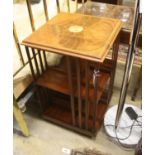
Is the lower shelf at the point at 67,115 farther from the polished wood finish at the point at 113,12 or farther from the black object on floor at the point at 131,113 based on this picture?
the polished wood finish at the point at 113,12

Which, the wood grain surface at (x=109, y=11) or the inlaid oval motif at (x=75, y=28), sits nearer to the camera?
the inlaid oval motif at (x=75, y=28)

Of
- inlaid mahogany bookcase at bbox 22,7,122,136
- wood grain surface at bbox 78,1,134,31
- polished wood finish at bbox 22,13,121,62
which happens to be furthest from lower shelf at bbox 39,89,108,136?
wood grain surface at bbox 78,1,134,31

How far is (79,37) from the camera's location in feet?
3.19

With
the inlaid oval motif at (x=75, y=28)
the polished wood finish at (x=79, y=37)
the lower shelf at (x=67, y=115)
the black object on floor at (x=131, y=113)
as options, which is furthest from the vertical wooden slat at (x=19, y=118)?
the black object on floor at (x=131, y=113)

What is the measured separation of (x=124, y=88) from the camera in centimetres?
93

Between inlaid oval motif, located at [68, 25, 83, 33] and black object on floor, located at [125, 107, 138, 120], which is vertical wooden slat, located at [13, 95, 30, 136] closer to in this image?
inlaid oval motif, located at [68, 25, 83, 33]

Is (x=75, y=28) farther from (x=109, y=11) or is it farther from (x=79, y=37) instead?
(x=109, y=11)

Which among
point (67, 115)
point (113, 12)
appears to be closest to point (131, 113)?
point (67, 115)

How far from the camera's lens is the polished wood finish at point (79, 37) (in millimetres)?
886
